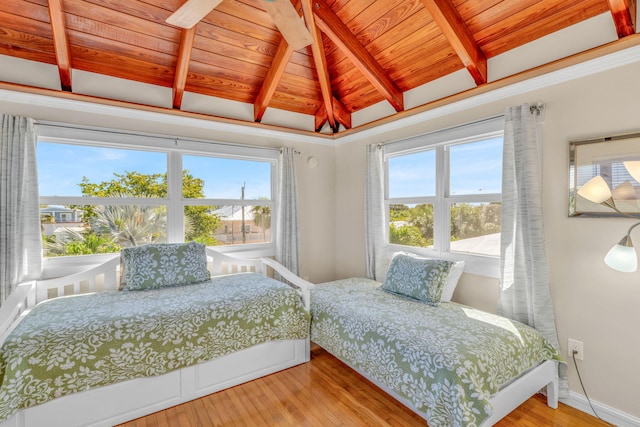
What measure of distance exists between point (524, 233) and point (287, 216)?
7.51 ft

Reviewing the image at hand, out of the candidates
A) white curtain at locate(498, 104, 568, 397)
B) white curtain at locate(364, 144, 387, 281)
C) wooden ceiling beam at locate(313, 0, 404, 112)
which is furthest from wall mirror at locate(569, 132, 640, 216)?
white curtain at locate(364, 144, 387, 281)

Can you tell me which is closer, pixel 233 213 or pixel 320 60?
pixel 320 60

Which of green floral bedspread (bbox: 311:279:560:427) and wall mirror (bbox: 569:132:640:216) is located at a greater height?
wall mirror (bbox: 569:132:640:216)

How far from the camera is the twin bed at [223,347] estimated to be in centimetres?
167

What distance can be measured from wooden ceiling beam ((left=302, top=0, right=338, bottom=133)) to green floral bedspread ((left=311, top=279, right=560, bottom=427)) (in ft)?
6.57

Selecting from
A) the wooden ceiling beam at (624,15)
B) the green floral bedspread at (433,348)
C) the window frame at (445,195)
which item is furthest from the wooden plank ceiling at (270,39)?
the green floral bedspread at (433,348)

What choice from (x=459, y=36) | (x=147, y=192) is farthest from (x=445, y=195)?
(x=147, y=192)

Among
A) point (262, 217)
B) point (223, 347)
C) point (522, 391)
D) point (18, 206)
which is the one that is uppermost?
point (18, 206)

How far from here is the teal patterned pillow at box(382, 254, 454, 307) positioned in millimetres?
2525

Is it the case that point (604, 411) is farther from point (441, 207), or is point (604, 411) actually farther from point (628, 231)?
point (441, 207)

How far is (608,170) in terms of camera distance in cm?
194

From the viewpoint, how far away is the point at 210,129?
329 centimetres

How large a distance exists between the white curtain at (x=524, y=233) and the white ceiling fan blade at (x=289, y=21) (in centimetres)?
161

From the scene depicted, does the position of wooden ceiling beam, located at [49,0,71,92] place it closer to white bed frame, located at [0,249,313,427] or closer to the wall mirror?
white bed frame, located at [0,249,313,427]
